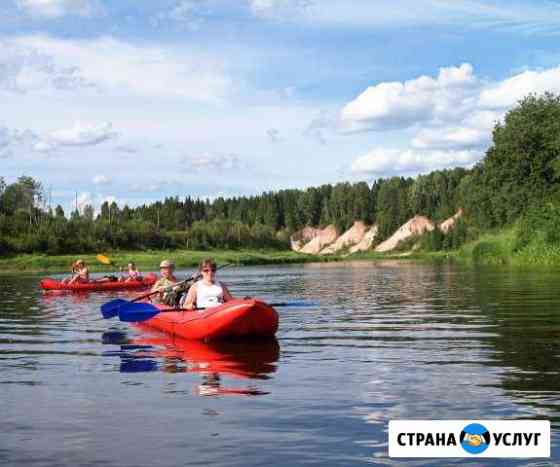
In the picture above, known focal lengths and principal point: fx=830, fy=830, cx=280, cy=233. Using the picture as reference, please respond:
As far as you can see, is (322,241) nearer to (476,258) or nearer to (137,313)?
(476,258)

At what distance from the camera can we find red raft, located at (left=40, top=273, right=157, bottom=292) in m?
33.5

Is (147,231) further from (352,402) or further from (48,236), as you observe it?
(352,402)

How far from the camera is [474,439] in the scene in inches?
252

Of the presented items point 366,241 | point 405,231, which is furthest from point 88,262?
point 366,241

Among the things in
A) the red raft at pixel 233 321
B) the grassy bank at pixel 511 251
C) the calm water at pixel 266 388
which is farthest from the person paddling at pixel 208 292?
the grassy bank at pixel 511 251

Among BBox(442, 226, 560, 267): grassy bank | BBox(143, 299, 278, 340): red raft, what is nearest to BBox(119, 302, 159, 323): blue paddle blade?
BBox(143, 299, 278, 340): red raft

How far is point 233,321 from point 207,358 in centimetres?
140

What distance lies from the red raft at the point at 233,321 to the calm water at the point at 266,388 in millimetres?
299

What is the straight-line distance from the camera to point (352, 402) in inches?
370

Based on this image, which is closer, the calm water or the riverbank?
the calm water

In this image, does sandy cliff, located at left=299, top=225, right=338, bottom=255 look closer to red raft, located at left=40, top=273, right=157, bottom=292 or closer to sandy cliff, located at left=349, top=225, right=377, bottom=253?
sandy cliff, located at left=349, top=225, right=377, bottom=253

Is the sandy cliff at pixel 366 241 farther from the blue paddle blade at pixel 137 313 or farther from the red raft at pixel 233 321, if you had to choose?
the red raft at pixel 233 321

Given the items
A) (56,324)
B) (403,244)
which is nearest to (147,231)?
(403,244)

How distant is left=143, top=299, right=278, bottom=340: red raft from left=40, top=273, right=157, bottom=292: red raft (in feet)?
→ 63.4
